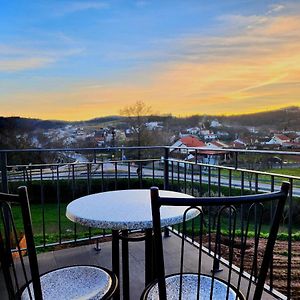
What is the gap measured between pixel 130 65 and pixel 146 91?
2.96 feet

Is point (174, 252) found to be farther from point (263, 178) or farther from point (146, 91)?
point (146, 91)

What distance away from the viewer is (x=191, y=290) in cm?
138

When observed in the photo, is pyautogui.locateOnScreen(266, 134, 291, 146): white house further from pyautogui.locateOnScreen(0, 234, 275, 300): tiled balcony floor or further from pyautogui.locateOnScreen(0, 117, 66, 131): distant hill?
pyautogui.locateOnScreen(0, 117, 66, 131): distant hill

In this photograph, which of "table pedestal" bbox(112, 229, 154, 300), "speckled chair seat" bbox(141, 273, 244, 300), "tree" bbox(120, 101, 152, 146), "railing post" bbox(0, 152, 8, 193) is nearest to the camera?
"speckled chair seat" bbox(141, 273, 244, 300)

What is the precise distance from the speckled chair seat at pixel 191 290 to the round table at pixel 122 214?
28 centimetres

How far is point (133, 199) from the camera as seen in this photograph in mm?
1881

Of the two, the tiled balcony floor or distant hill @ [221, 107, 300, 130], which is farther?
distant hill @ [221, 107, 300, 130]

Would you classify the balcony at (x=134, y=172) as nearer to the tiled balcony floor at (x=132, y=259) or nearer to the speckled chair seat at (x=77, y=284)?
the tiled balcony floor at (x=132, y=259)

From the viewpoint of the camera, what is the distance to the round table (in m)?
1.43

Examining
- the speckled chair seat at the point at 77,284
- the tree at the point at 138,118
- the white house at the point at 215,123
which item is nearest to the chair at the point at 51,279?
the speckled chair seat at the point at 77,284

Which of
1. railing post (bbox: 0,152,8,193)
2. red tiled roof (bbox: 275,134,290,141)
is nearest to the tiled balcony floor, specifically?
railing post (bbox: 0,152,8,193)

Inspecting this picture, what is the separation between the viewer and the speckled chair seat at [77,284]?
1339 mm

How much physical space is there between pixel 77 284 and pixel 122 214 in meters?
0.39

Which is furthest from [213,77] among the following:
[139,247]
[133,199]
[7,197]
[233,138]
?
[7,197]
